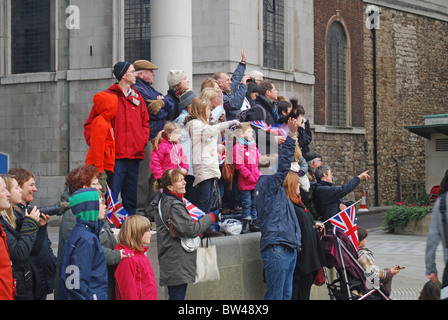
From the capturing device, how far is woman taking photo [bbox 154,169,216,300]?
7656 mm

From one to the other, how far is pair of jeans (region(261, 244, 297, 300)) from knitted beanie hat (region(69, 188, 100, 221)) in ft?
8.94

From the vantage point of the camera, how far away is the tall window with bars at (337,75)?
29.3m

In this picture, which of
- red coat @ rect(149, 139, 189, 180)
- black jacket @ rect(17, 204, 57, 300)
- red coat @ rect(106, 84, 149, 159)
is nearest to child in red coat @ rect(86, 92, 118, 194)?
red coat @ rect(106, 84, 149, 159)

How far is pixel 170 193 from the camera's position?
306 inches

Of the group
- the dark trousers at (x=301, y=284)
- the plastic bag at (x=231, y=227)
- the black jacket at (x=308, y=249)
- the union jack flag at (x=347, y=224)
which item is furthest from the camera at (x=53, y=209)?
the union jack flag at (x=347, y=224)

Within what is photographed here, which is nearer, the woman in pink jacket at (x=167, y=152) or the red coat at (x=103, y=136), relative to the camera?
the red coat at (x=103, y=136)

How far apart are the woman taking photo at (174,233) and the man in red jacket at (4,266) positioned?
2.05 m

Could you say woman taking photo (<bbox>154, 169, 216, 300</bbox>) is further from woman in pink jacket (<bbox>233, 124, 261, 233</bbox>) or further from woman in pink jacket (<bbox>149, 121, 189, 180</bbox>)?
woman in pink jacket (<bbox>233, 124, 261, 233</bbox>)

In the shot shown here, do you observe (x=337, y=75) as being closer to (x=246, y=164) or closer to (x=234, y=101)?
(x=234, y=101)

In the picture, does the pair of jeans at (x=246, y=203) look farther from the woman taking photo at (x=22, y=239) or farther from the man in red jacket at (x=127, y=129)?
the woman taking photo at (x=22, y=239)

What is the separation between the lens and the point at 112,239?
7090 millimetres

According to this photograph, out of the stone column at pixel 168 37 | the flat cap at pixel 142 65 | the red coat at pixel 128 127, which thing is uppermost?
the stone column at pixel 168 37
